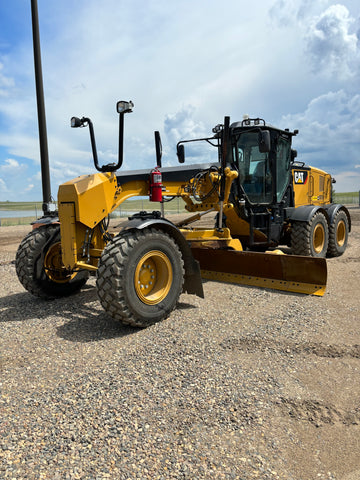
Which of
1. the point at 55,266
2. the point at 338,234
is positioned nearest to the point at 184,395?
the point at 55,266

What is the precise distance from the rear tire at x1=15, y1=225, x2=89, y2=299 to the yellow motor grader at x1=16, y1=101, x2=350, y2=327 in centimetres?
1

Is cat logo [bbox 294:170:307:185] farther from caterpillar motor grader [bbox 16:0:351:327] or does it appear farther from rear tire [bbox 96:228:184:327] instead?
rear tire [bbox 96:228:184:327]

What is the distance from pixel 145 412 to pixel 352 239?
1153 centimetres

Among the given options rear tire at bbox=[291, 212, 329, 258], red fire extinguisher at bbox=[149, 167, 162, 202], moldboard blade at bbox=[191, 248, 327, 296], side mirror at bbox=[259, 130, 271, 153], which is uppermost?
side mirror at bbox=[259, 130, 271, 153]

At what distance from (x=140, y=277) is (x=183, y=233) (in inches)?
82.5

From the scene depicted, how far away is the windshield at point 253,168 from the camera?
7113 mm

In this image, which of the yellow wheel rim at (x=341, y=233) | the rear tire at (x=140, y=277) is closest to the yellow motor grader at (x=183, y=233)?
the rear tire at (x=140, y=277)

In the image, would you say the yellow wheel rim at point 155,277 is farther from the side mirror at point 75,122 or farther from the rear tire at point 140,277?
the side mirror at point 75,122

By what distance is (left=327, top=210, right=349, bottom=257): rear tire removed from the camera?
350 inches

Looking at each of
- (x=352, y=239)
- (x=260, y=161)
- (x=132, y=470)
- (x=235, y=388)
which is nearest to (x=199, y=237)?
(x=260, y=161)

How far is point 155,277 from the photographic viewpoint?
15.4 feet

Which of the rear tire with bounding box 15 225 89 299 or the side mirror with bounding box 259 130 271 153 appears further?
the side mirror with bounding box 259 130 271 153

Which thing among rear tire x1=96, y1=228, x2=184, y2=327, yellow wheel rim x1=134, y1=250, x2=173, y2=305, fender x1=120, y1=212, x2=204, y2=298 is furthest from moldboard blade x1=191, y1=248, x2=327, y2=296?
yellow wheel rim x1=134, y1=250, x2=173, y2=305

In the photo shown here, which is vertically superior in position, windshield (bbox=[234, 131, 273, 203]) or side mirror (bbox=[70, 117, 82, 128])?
side mirror (bbox=[70, 117, 82, 128])
